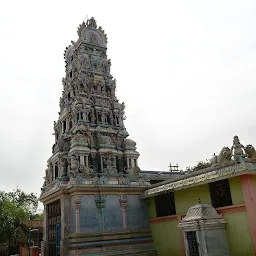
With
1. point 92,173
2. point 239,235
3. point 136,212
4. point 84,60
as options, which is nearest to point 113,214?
point 136,212

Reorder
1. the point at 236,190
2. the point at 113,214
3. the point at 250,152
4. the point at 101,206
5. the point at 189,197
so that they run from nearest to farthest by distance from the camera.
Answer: the point at 236,190, the point at 250,152, the point at 189,197, the point at 101,206, the point at 113,214

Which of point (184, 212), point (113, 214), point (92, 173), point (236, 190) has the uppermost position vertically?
point (92, 173)

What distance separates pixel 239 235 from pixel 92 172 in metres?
11.0

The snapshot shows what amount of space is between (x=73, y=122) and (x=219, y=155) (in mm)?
13209

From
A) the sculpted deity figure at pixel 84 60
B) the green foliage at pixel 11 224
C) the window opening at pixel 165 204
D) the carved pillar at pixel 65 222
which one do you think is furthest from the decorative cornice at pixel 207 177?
the green foliage at pixel 11 224

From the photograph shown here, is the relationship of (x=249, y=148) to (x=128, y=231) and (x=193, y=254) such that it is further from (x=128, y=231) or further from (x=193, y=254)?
(x=128, y=231)

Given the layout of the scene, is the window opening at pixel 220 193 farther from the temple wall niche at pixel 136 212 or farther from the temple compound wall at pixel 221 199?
the temple wall niche at pixel 136 212

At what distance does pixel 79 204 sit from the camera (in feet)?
68.2

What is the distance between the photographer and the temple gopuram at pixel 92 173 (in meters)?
20.8

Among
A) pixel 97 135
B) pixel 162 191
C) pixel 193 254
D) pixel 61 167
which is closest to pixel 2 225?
pixel 61 167

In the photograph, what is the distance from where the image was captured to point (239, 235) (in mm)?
16016

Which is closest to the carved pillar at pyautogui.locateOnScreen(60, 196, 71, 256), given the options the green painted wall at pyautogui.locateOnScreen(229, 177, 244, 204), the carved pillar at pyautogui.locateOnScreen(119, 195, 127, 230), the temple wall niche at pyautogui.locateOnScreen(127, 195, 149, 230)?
the carved pillar at pyautogui.locateOnScreen(119, 195, 127, 230)

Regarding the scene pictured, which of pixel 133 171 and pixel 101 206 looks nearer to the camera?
pixel 101 206

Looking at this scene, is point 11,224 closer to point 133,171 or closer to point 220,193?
point 133,171
